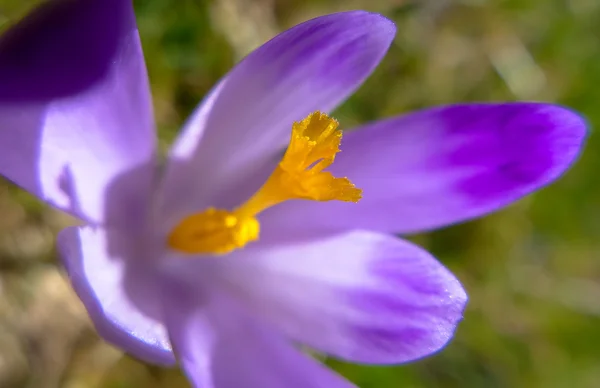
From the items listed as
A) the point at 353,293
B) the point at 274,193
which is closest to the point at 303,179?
the point at 274,193

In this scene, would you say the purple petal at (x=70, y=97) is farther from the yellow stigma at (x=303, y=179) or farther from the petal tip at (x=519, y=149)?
the petal tip at (x=519, y=149)

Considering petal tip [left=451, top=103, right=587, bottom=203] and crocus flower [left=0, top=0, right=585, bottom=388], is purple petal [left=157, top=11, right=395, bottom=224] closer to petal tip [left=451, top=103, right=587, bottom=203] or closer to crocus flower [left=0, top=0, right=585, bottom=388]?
crocus flower [left=0, top=0, right=585, bottom=388]

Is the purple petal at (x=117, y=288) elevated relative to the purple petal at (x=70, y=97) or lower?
lower

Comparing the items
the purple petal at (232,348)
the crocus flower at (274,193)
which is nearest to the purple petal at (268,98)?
the crocus flower at (274,193)

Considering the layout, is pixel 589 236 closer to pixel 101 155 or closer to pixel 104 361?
pixel 104 361

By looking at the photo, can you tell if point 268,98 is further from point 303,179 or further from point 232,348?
point 232,348

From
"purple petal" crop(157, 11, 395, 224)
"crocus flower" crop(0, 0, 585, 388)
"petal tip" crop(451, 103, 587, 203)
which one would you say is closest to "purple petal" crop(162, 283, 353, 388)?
"crocus flower" crop(0, 0, 585, 388)
